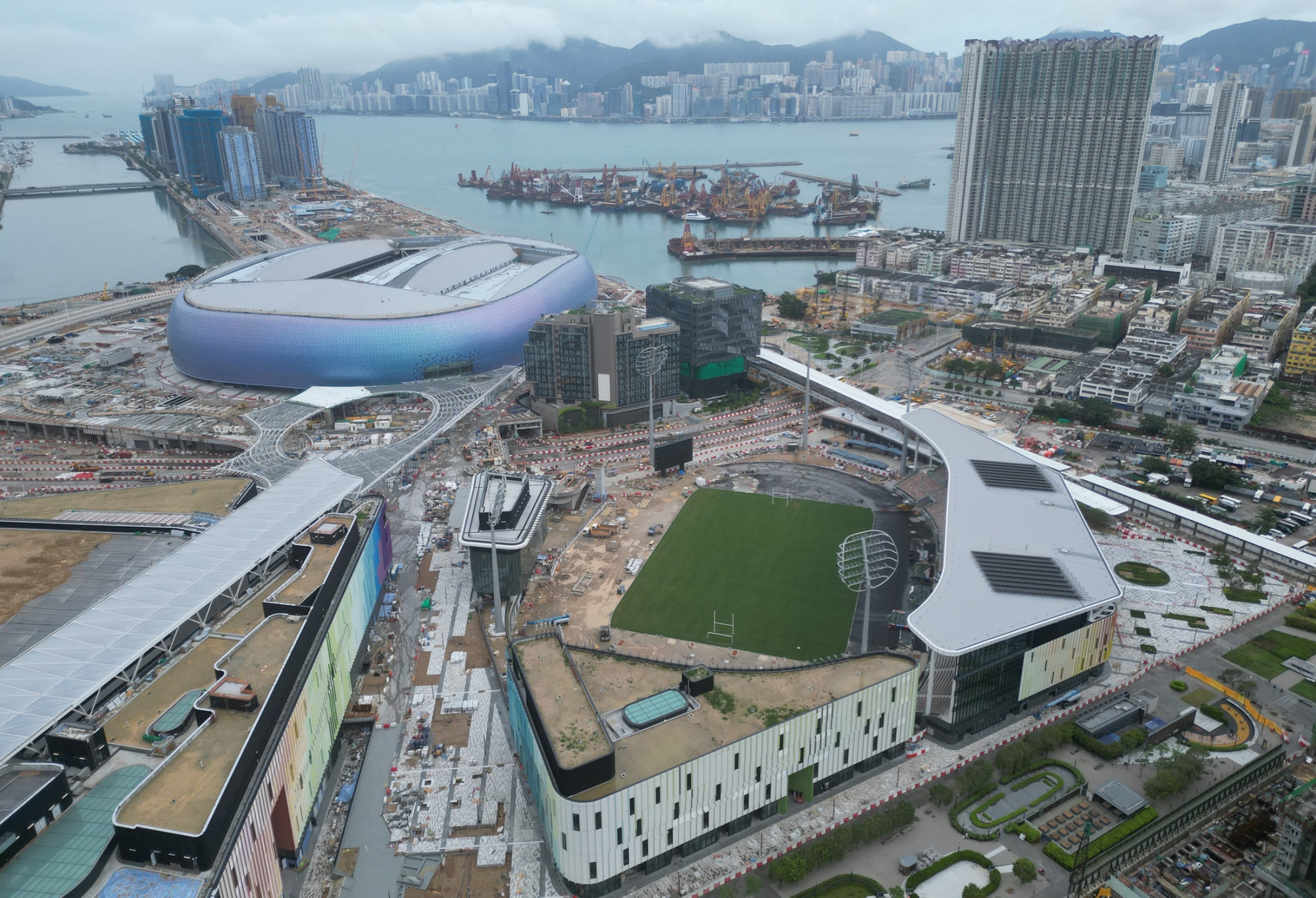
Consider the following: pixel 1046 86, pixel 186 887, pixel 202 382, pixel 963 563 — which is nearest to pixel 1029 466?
pixel 963 563

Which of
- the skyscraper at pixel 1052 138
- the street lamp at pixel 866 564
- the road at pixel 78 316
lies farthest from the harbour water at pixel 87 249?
the street lamp at pixel 866 564

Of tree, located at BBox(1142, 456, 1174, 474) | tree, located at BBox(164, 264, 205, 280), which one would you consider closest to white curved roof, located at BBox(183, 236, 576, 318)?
tree, located at BBox(164, 264, 205, 280)

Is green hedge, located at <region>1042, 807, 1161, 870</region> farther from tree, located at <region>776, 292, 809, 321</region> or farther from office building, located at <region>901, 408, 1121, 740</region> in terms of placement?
tree, located at <region>776, 292, 809, 321</region>

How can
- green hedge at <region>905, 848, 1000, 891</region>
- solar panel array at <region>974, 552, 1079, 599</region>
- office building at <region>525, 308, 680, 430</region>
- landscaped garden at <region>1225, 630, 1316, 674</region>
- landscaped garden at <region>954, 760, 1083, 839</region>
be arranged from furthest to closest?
1. office building at <region>525, 308, 680, 430</region>
2. landscaped garden at <region>1225, 630, 1316, 674</region>
3. solar panel array at <region>974, 552, 1079, 599</region>
4. landscaped garden at <region>954, 760, 1083, 839</region>
5. green hedge at <region>905, 848, 1000, 891</region>

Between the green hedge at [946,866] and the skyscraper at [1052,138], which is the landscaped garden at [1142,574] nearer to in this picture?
the green hedge at [946,866]

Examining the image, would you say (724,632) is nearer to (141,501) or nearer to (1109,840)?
(1109,840)

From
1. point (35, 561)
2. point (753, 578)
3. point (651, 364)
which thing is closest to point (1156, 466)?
point (753, 578)
